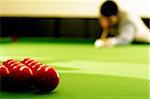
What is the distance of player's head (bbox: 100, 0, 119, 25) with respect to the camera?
433 cm

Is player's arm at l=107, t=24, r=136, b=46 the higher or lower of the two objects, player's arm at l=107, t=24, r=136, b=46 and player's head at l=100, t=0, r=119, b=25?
the lower

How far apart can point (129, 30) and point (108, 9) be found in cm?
37

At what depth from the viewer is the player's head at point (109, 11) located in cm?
433

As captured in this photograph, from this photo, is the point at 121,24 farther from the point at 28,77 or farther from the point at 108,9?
the point at 28,77

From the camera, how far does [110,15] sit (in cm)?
433

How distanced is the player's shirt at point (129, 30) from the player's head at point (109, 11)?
0.09 meters

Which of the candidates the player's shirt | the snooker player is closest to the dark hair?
the snooker player

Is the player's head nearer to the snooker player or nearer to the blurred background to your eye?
the snooker player

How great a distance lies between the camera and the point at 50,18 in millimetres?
6145

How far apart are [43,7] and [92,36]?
38.1 inches

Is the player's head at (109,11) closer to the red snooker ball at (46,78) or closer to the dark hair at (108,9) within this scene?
the dark hair at (108,9)

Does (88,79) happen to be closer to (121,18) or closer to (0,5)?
(121,18)

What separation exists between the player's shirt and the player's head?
0.09 m

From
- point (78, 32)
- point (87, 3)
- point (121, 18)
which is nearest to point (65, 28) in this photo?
point (78, 32)
